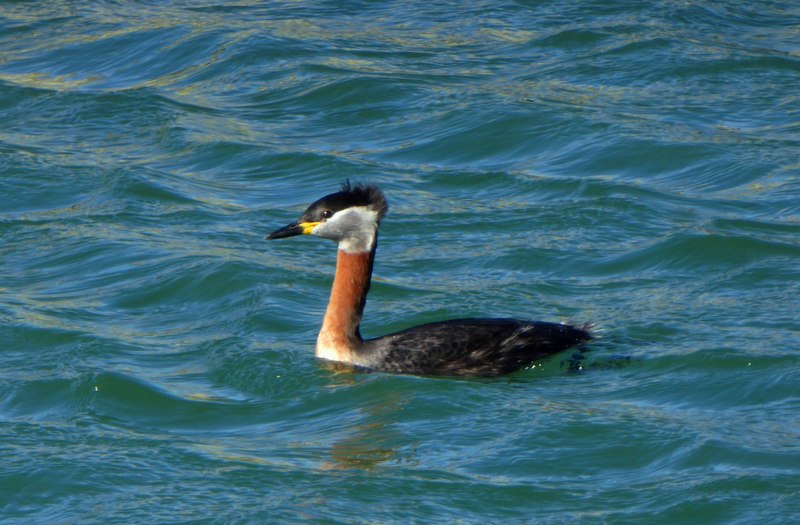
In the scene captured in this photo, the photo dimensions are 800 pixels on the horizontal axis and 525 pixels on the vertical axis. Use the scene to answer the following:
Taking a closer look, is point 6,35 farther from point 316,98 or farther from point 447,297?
point 447,297

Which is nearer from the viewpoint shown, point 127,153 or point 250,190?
point 250,190

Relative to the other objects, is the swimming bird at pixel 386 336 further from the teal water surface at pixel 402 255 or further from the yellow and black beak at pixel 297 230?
the teal water surface at pixel 402 255

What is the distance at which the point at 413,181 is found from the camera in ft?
47.3

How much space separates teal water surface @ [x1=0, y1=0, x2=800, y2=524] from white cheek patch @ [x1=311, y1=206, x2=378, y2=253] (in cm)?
84

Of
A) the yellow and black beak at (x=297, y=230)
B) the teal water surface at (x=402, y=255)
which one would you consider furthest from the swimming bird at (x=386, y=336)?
the teal water surface at (x=402, y=255)

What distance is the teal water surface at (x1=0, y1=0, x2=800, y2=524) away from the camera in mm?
8602

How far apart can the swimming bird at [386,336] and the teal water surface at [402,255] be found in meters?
0.13

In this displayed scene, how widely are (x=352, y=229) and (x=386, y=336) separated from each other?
2.52 ft

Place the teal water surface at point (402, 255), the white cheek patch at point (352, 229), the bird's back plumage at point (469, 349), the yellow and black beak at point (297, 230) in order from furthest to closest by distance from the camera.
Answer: the white cheek patch at point (352, 229) < the yellow and black beak at point (297, 230) < the bird's back plumage at point (469, 349) < the teal water surface at point (402, 255)

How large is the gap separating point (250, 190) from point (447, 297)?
334 cm

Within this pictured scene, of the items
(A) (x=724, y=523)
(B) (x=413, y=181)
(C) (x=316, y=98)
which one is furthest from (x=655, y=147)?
(A) (x=724, y=523)

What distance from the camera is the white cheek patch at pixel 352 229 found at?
34.0 feet

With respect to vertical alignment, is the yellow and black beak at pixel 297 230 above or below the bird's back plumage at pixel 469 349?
above

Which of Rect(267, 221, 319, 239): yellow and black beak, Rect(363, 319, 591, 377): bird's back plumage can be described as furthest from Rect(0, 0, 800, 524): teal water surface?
Rect(267, 221, 319, 239): yellow and black beak
